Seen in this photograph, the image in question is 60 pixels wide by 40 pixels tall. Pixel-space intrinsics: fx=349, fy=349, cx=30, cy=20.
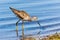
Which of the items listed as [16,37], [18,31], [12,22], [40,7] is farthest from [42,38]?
[40,7]

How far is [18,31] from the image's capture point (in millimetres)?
13641

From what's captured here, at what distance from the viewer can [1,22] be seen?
51.2ft

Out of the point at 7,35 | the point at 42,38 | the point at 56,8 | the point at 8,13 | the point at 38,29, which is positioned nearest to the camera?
the point at 42,38

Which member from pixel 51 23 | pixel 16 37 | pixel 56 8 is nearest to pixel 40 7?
pixel 56 8

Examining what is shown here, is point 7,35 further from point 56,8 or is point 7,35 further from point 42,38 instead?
point 56,8

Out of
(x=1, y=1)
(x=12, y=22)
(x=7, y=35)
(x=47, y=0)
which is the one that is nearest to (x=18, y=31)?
(x=7, y=35)

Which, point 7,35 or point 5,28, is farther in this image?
point 5,28

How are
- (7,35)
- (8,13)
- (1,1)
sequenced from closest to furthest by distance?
(7,35) < (8,13) < (1,1)

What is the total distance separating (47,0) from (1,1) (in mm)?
3601

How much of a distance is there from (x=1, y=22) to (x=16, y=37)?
3408mm

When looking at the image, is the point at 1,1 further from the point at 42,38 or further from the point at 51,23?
the point at 42,38

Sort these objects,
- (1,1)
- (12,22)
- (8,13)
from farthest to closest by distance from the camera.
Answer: (1,1) < (8,13) < (12,22)

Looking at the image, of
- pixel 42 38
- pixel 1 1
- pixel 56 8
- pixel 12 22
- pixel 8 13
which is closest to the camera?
pixel 42 38

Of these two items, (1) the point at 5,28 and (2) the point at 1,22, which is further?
(2) the point at 1,22
